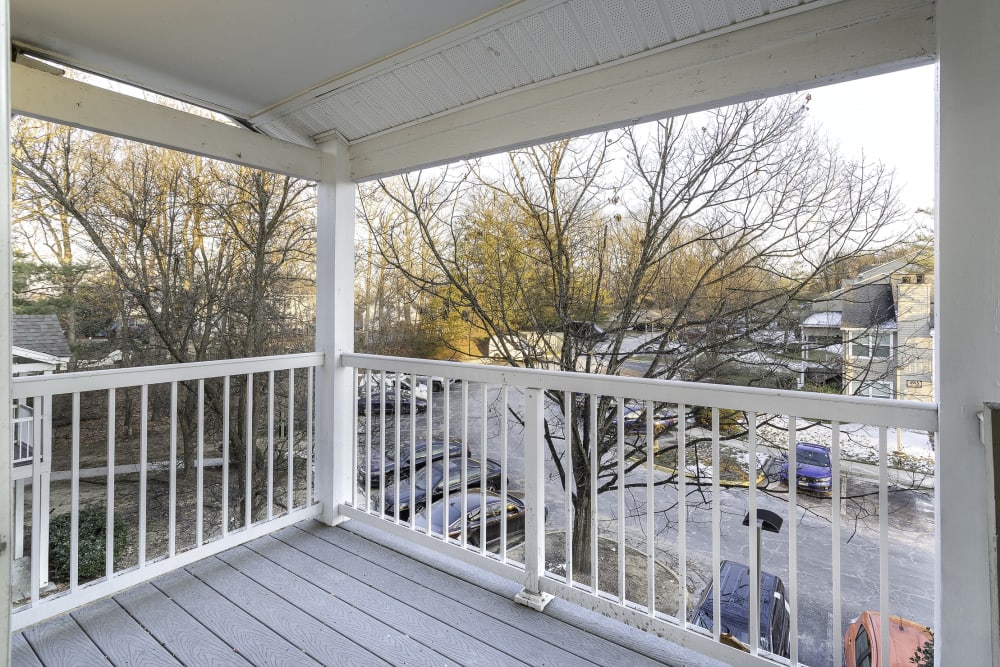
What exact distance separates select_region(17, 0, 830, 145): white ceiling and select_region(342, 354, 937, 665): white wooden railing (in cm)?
129

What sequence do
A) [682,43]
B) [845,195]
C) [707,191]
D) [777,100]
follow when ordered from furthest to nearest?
[707,191]
[777,100]
[845,195]
[682,43]

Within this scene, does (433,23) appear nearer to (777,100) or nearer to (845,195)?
(777,100)

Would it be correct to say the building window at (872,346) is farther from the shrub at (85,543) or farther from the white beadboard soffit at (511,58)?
the shrub at (85,543)

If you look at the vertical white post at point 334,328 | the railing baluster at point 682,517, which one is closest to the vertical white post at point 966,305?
the railing baluster at point 682,517

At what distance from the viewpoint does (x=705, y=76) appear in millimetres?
1721

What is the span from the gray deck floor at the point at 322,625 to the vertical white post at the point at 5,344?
1.17 metres

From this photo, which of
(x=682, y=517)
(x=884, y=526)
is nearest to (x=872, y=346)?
(x=884, y=526)

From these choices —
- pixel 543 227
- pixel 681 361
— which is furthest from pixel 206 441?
pixel 681 361

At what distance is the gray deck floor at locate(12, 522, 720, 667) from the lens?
1737 millimetres

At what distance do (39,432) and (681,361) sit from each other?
3.10 meters

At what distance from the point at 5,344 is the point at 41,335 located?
2.38 metres

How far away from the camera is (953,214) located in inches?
50.8

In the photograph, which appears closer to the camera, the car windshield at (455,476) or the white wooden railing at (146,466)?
the white wooden railing at (146,466)

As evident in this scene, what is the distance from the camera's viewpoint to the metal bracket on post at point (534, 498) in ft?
6.85
